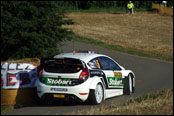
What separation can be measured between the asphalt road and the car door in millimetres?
451

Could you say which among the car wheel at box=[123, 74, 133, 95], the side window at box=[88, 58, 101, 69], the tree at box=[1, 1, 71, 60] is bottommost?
the car wheel at box=[123, 74, 133, 95]

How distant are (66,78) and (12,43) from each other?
16.1 feet

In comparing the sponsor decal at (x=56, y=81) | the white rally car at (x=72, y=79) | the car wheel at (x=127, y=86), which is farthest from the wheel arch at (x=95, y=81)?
the car wheel at (x=127, y=86)

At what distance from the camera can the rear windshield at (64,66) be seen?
13477mm

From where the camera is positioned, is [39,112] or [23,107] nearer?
[39,112]

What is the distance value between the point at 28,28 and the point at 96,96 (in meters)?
5.61

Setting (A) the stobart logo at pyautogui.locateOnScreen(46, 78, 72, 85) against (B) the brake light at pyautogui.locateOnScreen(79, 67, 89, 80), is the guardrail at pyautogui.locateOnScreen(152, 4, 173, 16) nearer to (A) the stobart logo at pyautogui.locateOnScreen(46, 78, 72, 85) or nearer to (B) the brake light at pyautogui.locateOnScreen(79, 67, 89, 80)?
(B) the brake light at pyautogui.locateOnScreen(79, 67, 89, 80)

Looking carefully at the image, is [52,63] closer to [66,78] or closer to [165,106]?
[66,78]

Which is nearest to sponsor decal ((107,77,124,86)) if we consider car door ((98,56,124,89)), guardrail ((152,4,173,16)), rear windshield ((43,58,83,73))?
car door ((98,56,124,89))

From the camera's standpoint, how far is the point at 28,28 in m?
18.0

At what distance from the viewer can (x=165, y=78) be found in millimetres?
20312

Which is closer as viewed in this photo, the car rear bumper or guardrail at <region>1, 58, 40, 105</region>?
the car rear bumper

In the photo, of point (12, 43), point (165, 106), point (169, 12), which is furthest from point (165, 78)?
point (169, 12)

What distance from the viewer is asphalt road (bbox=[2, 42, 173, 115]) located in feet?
42.3
